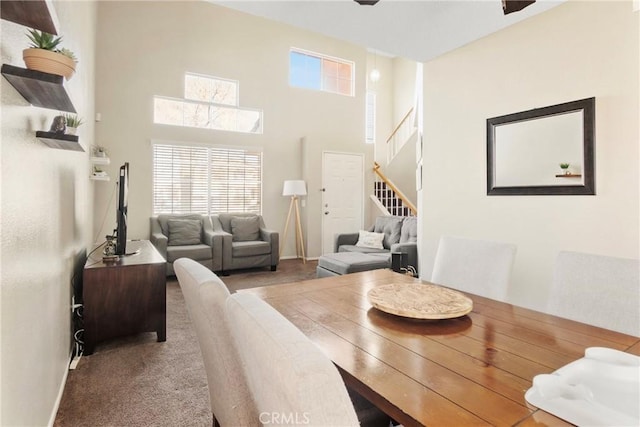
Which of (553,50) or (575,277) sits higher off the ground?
(553,50)

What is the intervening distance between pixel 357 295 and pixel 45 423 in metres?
1.57

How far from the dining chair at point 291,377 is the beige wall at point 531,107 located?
2486mm

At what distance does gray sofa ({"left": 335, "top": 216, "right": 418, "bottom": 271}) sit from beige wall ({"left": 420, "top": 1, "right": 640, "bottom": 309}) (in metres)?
0.80

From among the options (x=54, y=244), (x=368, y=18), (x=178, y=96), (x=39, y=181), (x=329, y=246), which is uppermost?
(x=178, y=96)

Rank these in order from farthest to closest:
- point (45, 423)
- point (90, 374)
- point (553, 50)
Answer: point (553, 50)
point (90, 374)
point (45, 423)

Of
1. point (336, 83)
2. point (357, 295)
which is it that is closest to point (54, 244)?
point (357, 295)

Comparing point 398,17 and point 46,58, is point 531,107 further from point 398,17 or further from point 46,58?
point 46,58

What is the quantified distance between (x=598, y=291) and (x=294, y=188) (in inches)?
194

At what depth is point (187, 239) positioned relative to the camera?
5.15 meters

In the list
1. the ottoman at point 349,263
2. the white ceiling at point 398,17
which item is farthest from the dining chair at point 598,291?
the ottoman at point 349,263

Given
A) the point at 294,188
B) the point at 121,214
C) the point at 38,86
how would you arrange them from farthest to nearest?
the point at 294,188
the point at 121,214
the point at 38,86

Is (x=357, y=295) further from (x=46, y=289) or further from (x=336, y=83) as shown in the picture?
(x=336, y=83)

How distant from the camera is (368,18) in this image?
256 centimetres

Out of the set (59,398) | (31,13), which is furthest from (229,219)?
(31,13)
